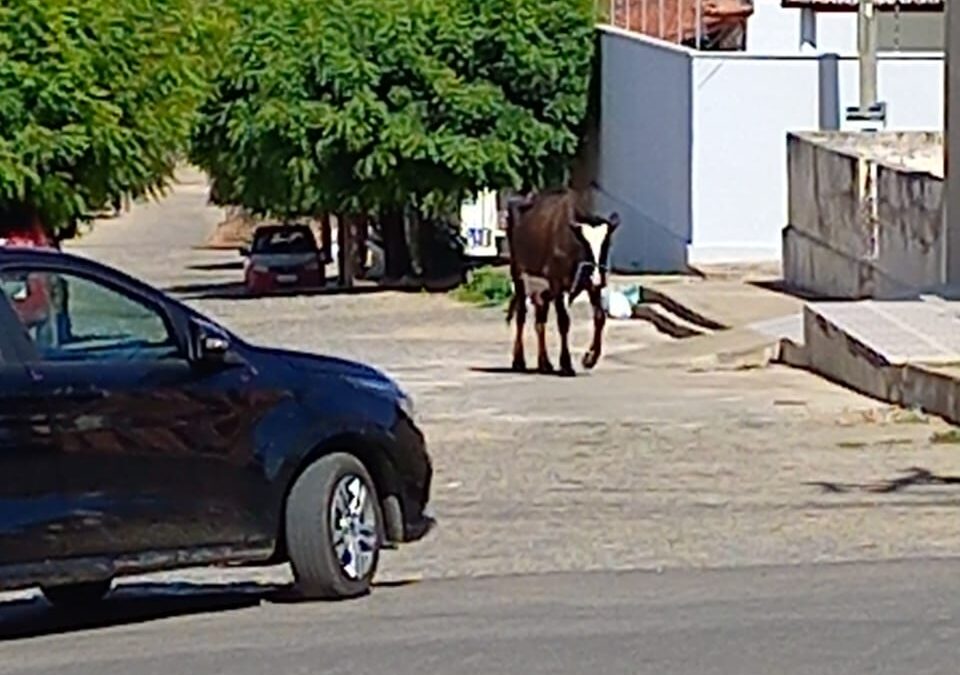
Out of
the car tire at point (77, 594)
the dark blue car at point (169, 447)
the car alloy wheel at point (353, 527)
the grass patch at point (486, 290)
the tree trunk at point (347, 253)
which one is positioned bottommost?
the tree trunk at point (347, 253)

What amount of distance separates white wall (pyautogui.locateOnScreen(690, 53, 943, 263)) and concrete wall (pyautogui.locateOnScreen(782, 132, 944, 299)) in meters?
4.16

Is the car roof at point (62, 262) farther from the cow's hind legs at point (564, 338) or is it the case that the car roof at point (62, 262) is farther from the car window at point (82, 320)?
the cow's hind legs at point (564, 338)

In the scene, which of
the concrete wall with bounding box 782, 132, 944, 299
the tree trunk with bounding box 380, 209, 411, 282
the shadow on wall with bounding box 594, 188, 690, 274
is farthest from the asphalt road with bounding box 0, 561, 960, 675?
the tree trunk with bounding box 380, 209, 411, 282

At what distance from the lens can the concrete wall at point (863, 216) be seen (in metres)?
31.0

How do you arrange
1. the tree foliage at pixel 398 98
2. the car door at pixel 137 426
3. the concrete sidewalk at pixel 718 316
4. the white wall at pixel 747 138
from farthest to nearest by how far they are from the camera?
1. the tree foliage at pixel 398 98
2. the white wall at pixel 747 138
3. the concrete sidewalk at pixel 718 316
4. the car door at pixel 137 426

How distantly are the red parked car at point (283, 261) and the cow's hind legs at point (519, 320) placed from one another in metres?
27.9

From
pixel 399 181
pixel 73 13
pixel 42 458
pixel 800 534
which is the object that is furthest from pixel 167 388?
pixel 399 181

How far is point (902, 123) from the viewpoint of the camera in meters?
44.6

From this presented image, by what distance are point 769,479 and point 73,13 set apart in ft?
75.0

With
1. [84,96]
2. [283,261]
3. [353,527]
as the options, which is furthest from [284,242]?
[353,527]

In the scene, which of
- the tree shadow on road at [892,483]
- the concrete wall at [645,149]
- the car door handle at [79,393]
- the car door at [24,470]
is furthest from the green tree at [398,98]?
the car door at [24,470]

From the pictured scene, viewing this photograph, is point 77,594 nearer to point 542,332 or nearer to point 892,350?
point 892,350

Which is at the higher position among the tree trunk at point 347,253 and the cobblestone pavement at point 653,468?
the cobblestone pavement at point 653,468

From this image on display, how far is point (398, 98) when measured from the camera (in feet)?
162
